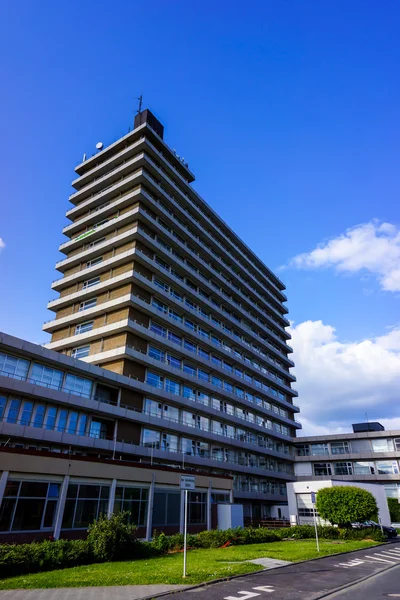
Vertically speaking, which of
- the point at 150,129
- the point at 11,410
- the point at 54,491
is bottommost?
the point at 54,491

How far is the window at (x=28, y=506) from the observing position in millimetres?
20391

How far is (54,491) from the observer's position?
2266 centimetres

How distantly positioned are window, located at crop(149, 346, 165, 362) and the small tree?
2099cm

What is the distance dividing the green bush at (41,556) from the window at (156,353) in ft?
88.6

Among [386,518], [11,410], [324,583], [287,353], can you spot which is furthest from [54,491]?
[287,353]

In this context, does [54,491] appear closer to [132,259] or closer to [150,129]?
[132,259]

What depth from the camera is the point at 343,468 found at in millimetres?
66125

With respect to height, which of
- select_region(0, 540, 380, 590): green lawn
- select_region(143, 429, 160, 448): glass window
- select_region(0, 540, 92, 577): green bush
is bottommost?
select_region(0, 540, 380, 590): green lawn

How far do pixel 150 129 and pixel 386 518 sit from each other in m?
54.8

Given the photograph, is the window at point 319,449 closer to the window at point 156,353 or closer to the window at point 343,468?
the window at point 343,468

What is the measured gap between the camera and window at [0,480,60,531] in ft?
66.9

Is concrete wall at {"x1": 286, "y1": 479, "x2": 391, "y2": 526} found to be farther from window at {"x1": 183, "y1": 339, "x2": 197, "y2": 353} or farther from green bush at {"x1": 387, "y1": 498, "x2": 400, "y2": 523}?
window at {"x1": 183, "y1": 339, "x2": 197, "y2": 353}

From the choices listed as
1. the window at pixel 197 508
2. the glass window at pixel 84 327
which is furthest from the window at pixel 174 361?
the window at pixel 197 508

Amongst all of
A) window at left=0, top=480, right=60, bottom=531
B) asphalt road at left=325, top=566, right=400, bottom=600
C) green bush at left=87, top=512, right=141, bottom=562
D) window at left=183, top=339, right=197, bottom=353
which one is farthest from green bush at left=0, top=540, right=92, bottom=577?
window at left=183, top=339, right=197, bottom=353
